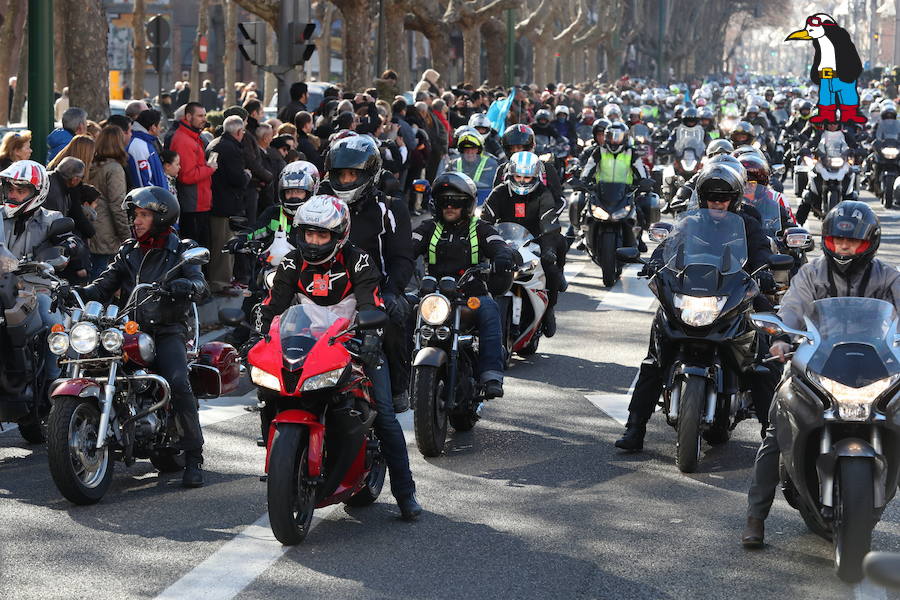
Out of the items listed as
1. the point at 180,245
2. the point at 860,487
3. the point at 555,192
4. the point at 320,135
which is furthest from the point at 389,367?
the point at 320,135

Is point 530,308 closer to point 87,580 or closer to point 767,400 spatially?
point 767,400

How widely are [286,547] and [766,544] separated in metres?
2.04

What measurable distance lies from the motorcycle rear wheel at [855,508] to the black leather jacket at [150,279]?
→ 133 inches

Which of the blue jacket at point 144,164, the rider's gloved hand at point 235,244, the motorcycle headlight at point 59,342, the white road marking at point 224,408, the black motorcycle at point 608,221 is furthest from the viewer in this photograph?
the black motorcycle at point 608,221

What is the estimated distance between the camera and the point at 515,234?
12.1 metres

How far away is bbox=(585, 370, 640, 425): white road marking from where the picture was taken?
10.5 metres

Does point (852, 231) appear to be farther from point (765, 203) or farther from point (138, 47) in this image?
point (138, 47)

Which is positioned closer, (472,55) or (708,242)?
(708,242)

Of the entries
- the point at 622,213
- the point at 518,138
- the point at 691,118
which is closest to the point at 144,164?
the point at 518,138

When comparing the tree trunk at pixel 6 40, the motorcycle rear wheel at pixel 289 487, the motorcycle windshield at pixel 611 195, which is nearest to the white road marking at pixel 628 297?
the motorcycle windshield at pixel 611 195

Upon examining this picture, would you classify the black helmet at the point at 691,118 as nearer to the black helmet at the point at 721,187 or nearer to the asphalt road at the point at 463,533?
the asphalt road at the point at 463,533

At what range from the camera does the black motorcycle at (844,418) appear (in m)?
6.40

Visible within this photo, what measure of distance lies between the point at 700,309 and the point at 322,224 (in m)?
2.18

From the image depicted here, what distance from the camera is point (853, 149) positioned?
2350 centimetres
